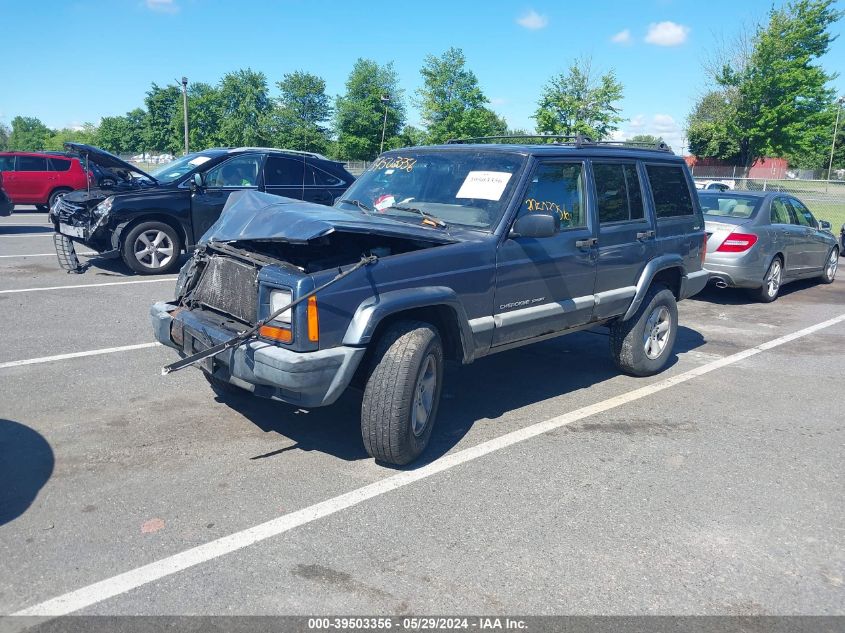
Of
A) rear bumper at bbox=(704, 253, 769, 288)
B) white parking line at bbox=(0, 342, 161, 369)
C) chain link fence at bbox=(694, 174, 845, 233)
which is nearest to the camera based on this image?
white parking line at bbox=(0, 342, 161, 369)

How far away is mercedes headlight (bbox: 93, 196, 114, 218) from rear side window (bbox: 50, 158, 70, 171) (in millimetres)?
11365

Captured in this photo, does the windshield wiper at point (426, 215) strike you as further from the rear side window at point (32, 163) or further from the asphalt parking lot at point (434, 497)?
the rear side window at point (32, 163)

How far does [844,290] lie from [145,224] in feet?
37.6

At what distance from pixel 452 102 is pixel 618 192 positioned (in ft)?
150

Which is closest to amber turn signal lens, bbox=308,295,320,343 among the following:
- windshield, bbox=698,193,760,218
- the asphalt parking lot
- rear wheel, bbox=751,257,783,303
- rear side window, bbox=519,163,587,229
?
the asphalt parking lot

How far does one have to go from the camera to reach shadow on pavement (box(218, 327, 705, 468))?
454cm

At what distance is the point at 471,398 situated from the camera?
5500 millimetres

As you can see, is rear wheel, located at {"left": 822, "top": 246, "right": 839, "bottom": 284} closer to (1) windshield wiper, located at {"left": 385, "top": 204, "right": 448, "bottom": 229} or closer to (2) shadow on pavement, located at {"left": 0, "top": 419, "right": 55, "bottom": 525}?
(1) windshield wiper, located at {"left": 385, "top": 204, "right": 448, "bottom": 229}

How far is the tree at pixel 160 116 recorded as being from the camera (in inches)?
2972

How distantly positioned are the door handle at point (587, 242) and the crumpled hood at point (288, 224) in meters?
1.21

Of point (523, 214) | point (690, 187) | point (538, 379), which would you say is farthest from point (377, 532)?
point (690, 187)

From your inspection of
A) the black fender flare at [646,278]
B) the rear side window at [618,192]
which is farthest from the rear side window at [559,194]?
the black fender flare at [646,278]

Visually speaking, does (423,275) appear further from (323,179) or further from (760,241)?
(323,179)

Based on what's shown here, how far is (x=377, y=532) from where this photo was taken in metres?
3.43
